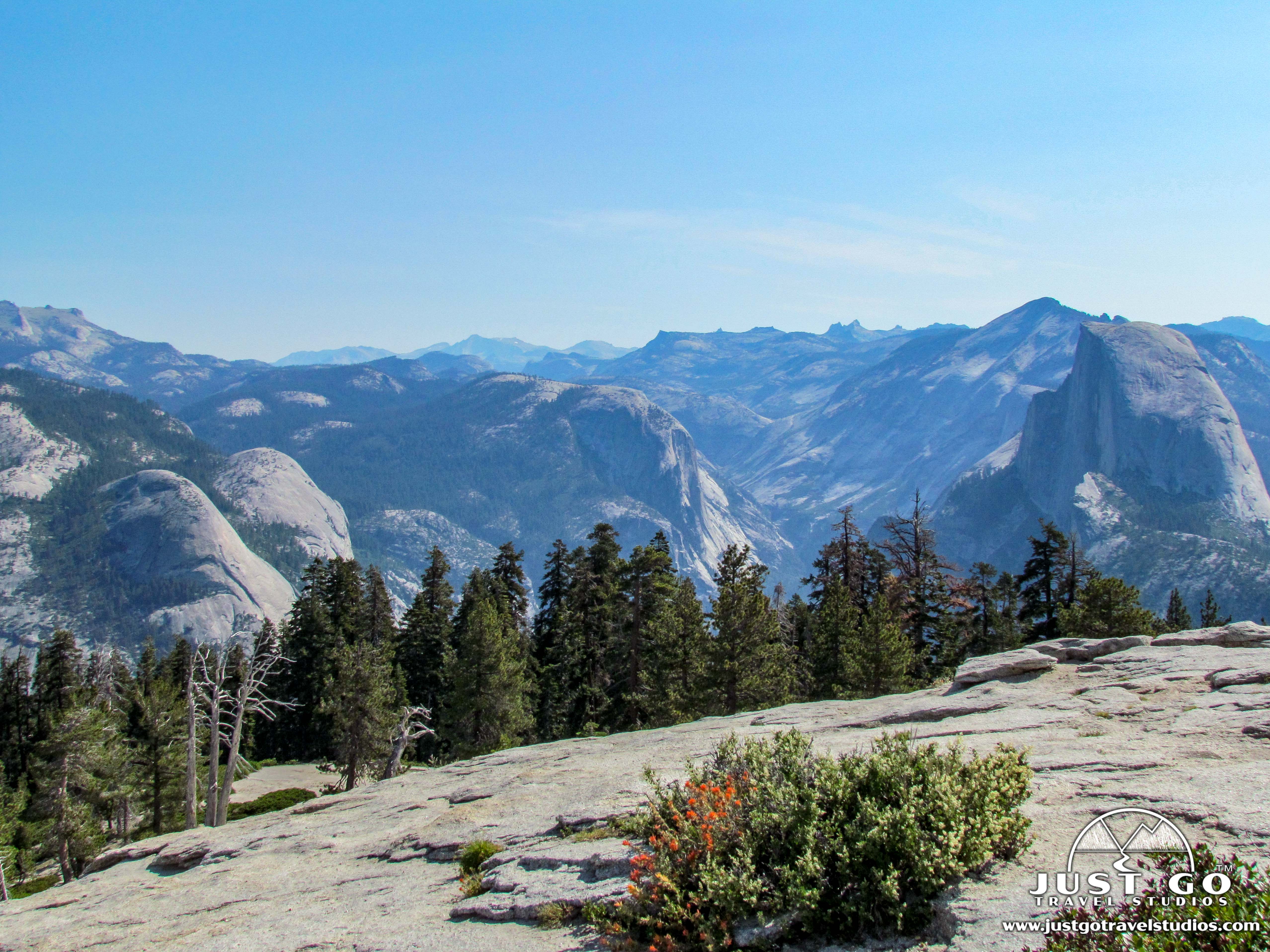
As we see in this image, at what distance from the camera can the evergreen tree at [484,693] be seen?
148 feet

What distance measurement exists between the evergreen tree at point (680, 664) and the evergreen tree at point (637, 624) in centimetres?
105

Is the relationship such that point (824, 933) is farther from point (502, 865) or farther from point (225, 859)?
point (225, 859)

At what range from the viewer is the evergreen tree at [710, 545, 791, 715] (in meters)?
35.9

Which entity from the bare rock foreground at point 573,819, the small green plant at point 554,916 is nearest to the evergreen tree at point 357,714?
the bare rock foreground at point 573,819

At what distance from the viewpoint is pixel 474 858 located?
13.4 metres

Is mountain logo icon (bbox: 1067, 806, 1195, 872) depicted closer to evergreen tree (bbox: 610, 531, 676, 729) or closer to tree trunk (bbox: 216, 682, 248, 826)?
tree trunk (bbox: 216, 682, 248, 826)

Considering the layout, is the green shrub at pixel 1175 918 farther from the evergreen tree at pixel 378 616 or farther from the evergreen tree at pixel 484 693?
the evergreen tree at pixel 378 616

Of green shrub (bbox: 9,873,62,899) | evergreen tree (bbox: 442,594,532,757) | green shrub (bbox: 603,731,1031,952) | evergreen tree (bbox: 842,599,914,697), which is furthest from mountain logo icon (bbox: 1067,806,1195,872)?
green shrub (bbox: 9,873,62,899)

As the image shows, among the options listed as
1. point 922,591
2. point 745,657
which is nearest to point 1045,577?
point 922,591

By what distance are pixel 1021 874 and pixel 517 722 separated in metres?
40.6

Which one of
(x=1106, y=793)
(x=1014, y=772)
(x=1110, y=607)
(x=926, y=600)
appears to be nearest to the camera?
(x=1014, y=772)

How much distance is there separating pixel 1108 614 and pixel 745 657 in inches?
728

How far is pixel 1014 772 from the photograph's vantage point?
29.6 ft

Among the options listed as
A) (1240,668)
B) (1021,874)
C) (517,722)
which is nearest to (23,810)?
(517,722)
